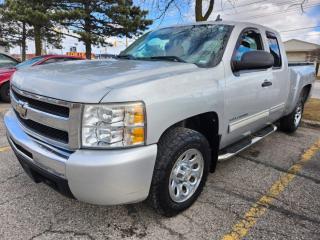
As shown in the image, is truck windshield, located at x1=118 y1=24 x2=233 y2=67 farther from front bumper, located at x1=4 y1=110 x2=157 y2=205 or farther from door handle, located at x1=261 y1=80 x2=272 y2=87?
front bumper, located at x1=4 y1=110 x2=157 y2=205

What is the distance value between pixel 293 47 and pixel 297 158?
53174 millimetres

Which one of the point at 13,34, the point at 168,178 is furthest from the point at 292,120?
the point at 13,34

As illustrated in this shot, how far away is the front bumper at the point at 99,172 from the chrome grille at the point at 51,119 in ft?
0.28

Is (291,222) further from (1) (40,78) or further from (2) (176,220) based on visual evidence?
(1) (40,78)

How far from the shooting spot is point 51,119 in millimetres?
2369

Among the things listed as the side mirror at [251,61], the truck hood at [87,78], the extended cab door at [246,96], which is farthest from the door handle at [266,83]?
the truck hood at [87,78]

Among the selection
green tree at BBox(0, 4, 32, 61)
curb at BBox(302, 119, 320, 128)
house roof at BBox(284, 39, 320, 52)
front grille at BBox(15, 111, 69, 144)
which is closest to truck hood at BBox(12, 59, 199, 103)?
front grille at BBox(15, 111, 69, 144)

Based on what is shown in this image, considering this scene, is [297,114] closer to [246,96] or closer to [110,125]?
[246,96]

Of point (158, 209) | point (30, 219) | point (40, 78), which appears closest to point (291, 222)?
point (158, 209)

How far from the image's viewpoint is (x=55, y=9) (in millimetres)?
20625

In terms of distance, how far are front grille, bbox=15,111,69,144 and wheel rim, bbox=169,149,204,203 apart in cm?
94

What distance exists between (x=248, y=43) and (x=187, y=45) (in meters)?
0.88

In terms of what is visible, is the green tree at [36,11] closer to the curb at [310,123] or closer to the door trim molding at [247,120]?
the curb at [310,123]

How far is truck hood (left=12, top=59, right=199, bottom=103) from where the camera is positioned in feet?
7.29
